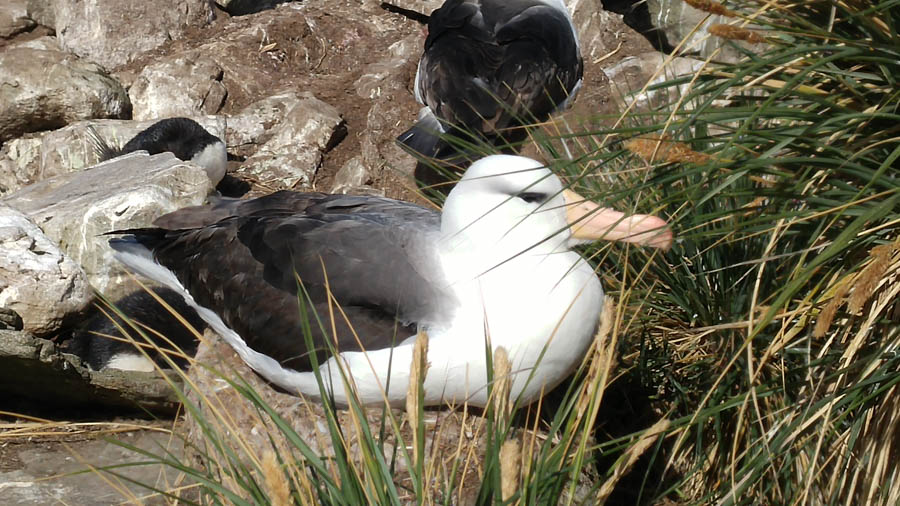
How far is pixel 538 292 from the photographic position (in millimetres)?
3078

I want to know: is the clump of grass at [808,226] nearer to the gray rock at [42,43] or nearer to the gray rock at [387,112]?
the gray rock at [387,112]

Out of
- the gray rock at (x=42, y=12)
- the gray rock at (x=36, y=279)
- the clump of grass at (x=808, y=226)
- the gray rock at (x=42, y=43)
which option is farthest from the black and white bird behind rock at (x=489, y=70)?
the gray rock at (x=42, y=12)

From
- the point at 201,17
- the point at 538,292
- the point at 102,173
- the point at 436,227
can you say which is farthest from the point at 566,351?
the point at 201,17

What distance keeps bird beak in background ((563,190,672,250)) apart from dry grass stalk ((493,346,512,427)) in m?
0.48

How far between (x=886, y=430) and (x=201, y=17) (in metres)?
7.50

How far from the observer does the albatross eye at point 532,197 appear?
317cm

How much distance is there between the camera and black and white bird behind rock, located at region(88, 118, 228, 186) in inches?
262

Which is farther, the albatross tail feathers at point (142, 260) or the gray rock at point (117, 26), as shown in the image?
the gray rock at point (117, 26)

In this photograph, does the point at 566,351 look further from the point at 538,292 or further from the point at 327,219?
the point at 327,219

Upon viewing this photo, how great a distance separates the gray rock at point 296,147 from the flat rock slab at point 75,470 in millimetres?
3342

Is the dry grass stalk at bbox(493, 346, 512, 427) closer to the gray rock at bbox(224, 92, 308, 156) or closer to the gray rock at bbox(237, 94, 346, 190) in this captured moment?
the gray rock at bbox(237, 94, 346, 190)

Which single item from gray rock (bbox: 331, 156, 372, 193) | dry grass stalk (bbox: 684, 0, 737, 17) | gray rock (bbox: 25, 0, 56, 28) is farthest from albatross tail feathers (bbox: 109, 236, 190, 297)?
gray rock (bbox: 25, 0, 56, 28)

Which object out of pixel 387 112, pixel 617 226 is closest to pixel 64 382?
pixel 617 226

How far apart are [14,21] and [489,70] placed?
5282 millimetres
